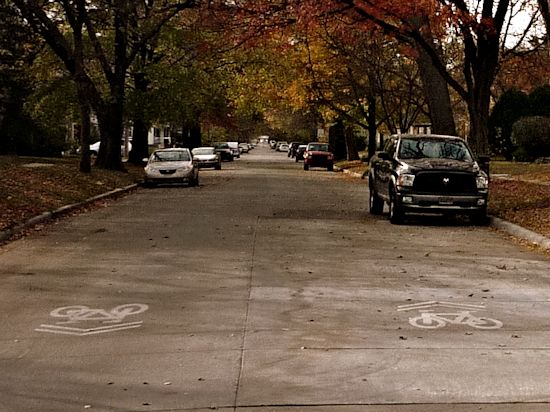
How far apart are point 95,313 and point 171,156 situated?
87.0 ft

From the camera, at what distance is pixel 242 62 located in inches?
1966

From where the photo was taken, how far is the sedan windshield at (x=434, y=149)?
2084 centimetres

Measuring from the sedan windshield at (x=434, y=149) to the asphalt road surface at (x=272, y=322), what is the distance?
3.06m

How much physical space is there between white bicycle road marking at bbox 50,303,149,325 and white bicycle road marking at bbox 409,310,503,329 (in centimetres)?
283

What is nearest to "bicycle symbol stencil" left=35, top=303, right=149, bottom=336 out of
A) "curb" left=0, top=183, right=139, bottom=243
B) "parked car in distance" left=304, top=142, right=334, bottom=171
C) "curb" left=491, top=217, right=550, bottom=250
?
"curb" left=0, top=183, right=139, bottom=243

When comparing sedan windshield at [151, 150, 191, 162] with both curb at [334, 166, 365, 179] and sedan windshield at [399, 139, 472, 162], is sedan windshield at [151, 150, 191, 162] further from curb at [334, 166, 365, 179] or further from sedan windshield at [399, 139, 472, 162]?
sedan windshield at [399, 139, 472, 162]

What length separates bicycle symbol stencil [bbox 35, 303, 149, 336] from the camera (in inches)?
355

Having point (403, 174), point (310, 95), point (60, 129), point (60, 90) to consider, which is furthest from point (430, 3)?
point (60, 129)

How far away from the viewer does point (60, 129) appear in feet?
167

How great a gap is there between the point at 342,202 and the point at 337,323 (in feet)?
58.5

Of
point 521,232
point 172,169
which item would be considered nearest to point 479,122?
point 521,232

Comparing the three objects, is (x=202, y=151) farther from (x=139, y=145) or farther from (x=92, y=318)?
(x=92, y=318)

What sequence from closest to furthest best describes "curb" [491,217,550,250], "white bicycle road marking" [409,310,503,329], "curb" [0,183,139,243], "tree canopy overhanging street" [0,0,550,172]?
"white bicycle road marking" [409,310,503,329], "curb" [491,217,550,250], "curb" [0,183,139,243], "tree canopy overhanging street" [0,0,550,172]

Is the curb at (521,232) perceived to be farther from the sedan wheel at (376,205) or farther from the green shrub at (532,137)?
the green shrub at (532,137)
